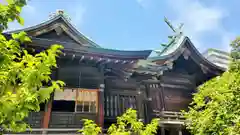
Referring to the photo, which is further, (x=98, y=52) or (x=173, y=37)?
(x=173, y=37)

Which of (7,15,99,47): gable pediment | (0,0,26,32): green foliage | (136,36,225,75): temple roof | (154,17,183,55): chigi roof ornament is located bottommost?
(0,0,26,32): green foliage

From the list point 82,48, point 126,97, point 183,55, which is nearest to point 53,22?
point 82,48

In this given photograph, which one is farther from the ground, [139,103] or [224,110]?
[139,103]

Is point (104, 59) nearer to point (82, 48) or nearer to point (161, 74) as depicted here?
point (82, 48)

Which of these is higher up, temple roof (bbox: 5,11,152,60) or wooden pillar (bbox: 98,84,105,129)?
temple roof (bbox: 5,11,152,60)

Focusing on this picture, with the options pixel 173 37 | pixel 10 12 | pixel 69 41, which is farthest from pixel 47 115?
pixel 173 37

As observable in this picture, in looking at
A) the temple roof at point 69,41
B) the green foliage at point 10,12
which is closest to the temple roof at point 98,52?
the temple roof at point 69,41

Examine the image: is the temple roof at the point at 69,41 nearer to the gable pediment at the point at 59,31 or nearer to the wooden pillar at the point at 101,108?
the gable pediment at the point at 59,31

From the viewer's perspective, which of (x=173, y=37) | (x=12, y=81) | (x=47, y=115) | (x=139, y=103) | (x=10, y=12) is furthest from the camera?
(x=173, y=37)

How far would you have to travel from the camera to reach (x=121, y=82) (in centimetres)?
1337

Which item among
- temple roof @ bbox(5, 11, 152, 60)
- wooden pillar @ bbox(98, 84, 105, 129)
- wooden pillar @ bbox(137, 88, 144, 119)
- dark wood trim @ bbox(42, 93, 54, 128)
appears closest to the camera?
dark wood trim @ bbox(42, 93, 54, 128)

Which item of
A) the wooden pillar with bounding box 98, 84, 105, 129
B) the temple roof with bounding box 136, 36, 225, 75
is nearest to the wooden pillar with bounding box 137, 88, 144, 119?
the temple roof with bounding box 136, 36, 225, 75

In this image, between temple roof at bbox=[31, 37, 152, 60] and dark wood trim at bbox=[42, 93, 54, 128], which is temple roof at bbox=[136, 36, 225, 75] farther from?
dark wood trim at bbox=[42, 93, 54, 128]

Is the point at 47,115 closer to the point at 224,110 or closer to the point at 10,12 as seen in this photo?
the point at 10,12
